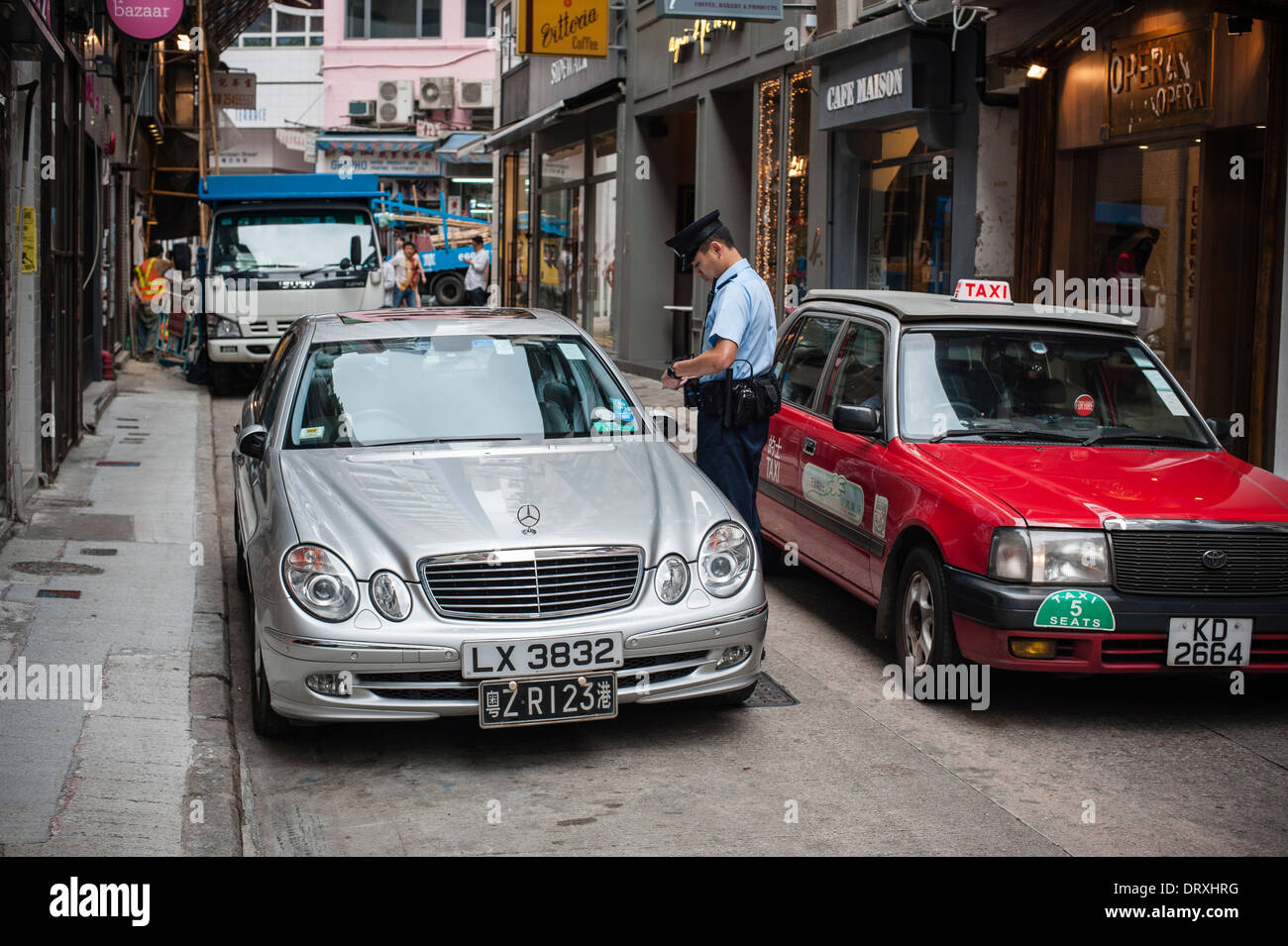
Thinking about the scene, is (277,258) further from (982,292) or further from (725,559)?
(725,559)

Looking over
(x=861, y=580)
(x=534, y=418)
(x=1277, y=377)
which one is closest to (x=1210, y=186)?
(x=1277, y=377)

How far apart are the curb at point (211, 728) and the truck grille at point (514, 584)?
0.94m

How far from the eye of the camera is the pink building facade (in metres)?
52.1

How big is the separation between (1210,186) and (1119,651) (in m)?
6.31

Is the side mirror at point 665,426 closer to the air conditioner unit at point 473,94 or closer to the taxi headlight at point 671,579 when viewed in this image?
the taxi headlight at point 671,579

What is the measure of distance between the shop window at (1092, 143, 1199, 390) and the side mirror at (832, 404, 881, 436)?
5333mm

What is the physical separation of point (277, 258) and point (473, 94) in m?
33.2

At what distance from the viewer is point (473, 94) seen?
50938 mm

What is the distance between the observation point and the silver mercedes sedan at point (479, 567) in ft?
16.8

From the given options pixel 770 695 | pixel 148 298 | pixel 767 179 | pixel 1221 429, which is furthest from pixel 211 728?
pixel 148 298

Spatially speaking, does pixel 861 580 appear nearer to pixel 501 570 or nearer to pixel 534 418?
pixel 534 418

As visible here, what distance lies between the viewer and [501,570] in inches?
204

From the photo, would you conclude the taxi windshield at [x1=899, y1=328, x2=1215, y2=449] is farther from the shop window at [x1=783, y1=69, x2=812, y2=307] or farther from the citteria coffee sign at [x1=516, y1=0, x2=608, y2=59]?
the citteria coffee sign at [x1=516, y1=0, x2=608, y2=59]

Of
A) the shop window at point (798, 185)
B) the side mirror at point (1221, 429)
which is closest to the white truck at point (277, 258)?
the shop window at point (798, 185)
